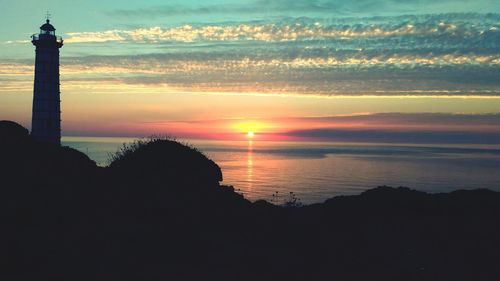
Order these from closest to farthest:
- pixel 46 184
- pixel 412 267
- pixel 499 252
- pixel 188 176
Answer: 1. pixel 412 267
2. pixel 499 252
3. pixel 46 184
4. pixel 188 176

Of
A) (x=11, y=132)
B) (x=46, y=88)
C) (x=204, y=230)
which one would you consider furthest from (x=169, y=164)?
(x=46, y=88)

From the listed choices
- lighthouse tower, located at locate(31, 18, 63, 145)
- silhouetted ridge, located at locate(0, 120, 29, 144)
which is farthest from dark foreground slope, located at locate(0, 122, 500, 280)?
lighthouse tower, located at locate(31, 18, 63, 145)

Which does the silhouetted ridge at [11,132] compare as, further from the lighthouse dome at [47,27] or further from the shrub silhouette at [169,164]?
the lighthouse dome at [47,27]

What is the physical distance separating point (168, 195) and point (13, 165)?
6.03m

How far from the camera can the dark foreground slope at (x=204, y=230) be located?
12.8 meters

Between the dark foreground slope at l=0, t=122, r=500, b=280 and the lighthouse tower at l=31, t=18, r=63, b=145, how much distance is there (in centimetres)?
3481

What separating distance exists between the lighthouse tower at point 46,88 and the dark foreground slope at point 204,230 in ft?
114

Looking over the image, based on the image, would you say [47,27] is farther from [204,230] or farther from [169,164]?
[204,230]

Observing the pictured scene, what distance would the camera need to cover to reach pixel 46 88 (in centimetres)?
5147

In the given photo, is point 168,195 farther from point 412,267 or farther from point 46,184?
point 412,267

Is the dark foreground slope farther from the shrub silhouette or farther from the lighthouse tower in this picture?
the lighthouse tower

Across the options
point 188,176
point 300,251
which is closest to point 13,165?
point 188,176

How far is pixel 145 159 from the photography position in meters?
20.7

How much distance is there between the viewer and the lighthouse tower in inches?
2023
